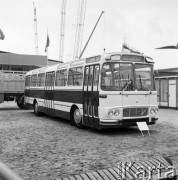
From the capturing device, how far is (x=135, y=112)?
1035 centimetres

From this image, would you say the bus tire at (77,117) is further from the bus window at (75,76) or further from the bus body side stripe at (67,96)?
the bus window at (75,76)

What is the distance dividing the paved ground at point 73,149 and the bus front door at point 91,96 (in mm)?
495

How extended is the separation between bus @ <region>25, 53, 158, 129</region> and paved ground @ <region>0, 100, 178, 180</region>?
620mm

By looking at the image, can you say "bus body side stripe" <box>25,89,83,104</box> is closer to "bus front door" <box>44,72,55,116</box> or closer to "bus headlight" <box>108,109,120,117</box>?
"bus front door" <box>44,72,55,116</box>

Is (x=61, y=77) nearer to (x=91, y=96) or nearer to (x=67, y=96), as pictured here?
(x=67, y=96)

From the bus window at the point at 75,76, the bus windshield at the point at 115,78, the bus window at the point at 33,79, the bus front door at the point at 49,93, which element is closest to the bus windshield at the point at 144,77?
the bus windshield at the point at 115,78

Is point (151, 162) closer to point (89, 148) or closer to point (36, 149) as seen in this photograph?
point (89, 148)

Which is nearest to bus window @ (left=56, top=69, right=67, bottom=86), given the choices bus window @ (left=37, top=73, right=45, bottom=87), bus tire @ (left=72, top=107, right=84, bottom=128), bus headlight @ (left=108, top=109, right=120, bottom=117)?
bus tire @ (left=72, top=107, right=84, bottom=128)

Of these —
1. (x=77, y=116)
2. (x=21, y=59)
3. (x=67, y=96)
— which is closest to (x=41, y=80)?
(x=67, y=96)

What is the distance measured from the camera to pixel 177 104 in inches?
899

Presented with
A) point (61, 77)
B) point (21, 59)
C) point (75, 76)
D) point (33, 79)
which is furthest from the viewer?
point (21, 59)

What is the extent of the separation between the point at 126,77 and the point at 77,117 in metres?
2.82

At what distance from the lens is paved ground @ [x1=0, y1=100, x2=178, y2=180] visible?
598 cm

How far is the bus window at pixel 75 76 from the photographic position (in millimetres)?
11746
